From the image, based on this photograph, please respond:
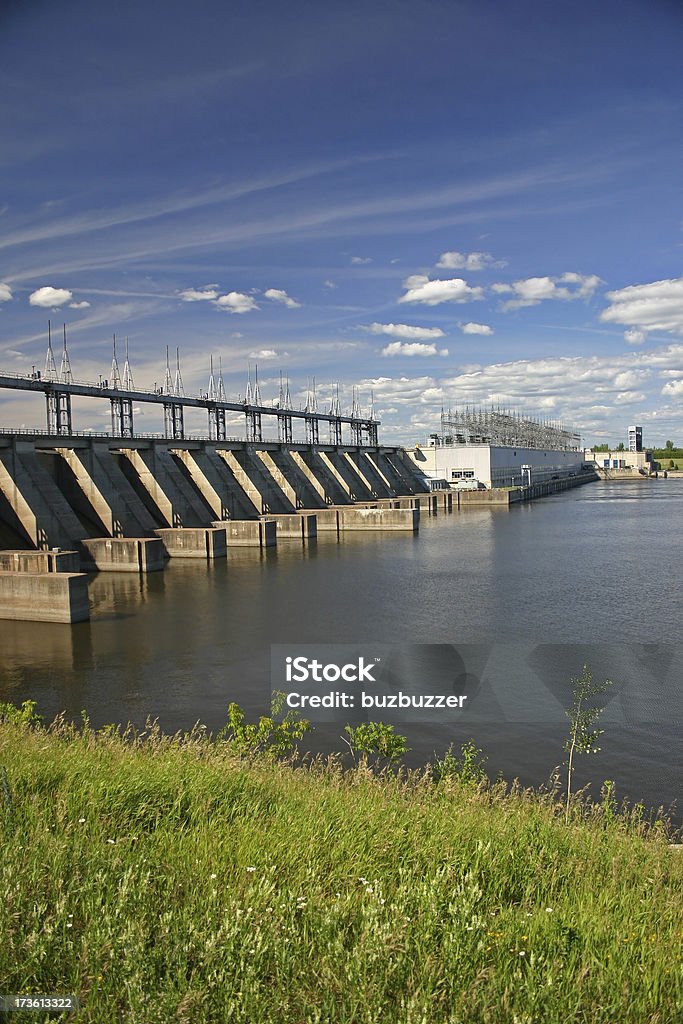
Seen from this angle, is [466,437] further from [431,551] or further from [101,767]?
[101,767]

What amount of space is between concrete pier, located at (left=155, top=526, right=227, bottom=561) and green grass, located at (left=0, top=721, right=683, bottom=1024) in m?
30.2

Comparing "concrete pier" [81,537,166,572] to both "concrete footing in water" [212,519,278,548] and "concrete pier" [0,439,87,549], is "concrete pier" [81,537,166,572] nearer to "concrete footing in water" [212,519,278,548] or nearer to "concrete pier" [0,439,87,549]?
"concrete pier" [0,439,87,549]

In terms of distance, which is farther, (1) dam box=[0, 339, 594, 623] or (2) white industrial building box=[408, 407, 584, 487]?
(2) white industrial building box=[408, 407, 584, 487]

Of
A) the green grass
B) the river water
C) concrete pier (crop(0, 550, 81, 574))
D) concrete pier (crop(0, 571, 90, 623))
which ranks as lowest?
the river water

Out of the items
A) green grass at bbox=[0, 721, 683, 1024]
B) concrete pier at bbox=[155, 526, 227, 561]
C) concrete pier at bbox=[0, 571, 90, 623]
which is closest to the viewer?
green grass at bbox=[0, 721, 683, 1024]

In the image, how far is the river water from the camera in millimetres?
12250

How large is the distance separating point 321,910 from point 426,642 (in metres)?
15.0

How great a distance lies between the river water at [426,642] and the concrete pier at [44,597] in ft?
1.42

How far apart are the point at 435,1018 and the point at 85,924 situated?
189 cm

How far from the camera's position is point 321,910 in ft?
13.5

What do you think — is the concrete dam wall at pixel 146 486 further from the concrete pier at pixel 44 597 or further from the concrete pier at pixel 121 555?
the concrete pier at pixel 44 597

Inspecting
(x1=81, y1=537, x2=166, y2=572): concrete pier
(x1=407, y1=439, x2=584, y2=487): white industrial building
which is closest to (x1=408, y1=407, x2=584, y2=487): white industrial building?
(x1=407, y1=439, x2=584, y2=487): white industrial building

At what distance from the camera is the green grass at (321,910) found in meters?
3.49

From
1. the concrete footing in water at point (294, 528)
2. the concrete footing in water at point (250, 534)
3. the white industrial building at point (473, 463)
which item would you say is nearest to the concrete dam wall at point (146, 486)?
the concrete footing in water at point (250, 534)
